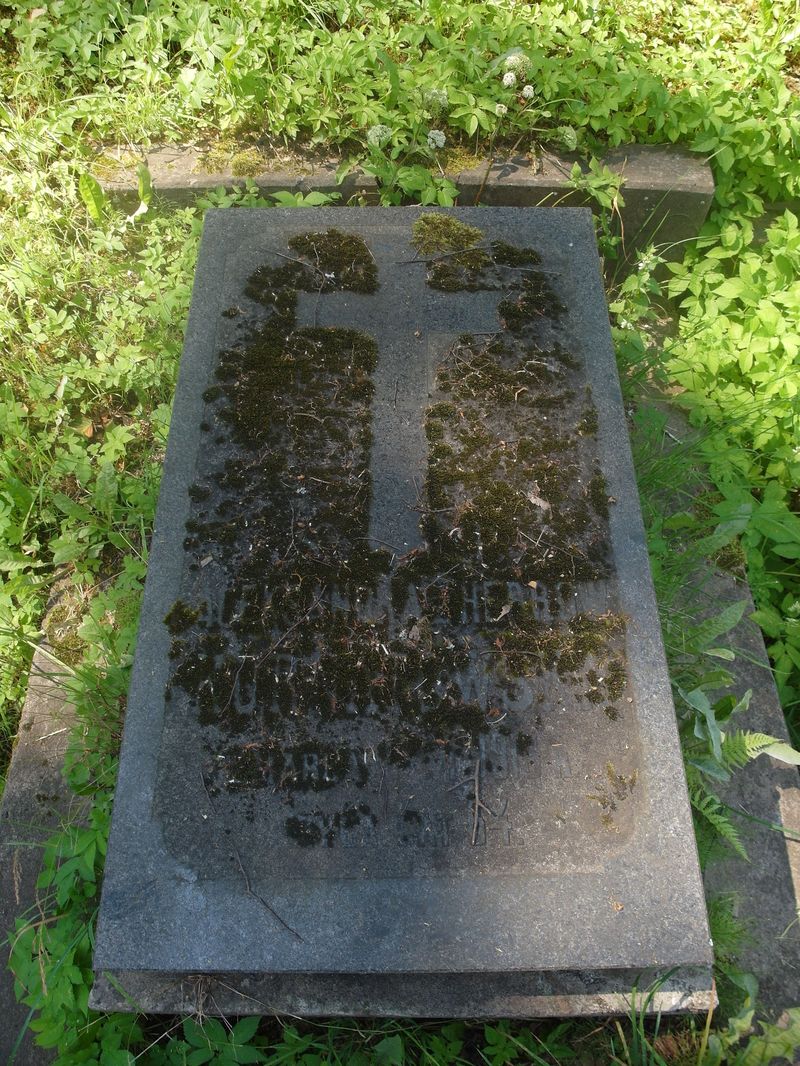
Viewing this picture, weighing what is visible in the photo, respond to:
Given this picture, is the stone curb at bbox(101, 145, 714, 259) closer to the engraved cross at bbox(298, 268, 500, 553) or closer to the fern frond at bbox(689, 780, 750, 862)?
the engraved cross at bbox(298, 268, 500, 553)

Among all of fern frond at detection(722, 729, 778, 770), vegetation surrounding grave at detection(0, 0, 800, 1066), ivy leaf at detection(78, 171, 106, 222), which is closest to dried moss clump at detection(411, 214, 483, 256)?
vegetation surrounding grave at detection(0, 0, 800, 1066)

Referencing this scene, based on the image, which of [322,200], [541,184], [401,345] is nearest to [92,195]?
[322,200]

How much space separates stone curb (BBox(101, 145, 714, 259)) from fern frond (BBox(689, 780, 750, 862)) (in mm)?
2168

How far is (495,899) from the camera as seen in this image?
1709 millimetres

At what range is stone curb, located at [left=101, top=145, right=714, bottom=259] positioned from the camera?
3.11 m

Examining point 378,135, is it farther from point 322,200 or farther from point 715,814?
point 715,814

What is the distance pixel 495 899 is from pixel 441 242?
1.89 metres

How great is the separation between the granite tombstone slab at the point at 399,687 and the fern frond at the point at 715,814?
1.17ft

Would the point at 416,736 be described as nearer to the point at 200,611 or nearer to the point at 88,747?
the point at 200,611

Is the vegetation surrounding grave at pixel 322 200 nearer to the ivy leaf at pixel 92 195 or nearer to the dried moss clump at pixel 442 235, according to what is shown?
the ivy leaf at pixel 92 195

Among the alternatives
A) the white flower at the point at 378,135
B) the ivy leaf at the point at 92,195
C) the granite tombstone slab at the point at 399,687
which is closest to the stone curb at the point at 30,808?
the granite tombstone slab at the point at 399,687

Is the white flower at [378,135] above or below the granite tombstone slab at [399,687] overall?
above

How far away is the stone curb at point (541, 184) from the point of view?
3109 millimetres

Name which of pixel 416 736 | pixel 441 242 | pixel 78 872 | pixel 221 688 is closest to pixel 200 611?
pixel 221 688
